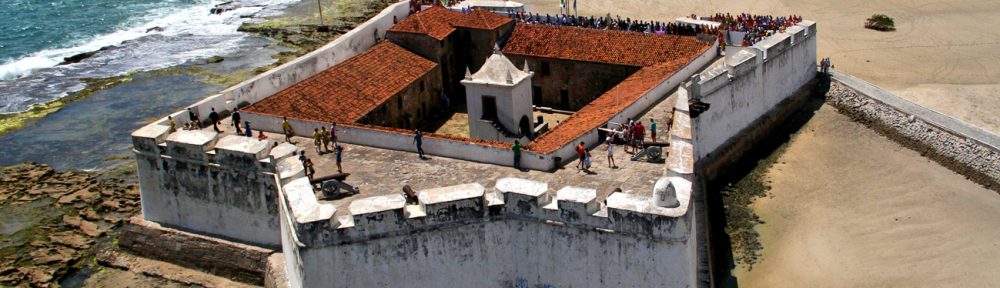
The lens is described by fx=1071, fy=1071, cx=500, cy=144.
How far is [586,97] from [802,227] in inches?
389

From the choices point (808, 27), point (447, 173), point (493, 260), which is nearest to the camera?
point (493, 260)

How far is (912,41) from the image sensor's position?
1655 inches

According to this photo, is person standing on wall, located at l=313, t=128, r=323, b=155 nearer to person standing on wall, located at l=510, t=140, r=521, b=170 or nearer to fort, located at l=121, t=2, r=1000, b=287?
fort, located at l=121, t=2, r=1000, b=287

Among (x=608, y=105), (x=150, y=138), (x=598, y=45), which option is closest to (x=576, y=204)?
(x=608, y=105)

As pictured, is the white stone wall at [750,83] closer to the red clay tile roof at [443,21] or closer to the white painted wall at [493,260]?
the red clay tile roof at [443,21]

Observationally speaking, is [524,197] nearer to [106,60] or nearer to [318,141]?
[318,141]

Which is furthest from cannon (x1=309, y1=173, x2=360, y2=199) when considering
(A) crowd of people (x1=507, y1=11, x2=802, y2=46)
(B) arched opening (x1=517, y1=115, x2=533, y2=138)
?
(A) crowd of people (x1=507, y1=11, x2=802, y2=46)

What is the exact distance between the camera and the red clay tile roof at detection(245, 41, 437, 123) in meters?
28.5

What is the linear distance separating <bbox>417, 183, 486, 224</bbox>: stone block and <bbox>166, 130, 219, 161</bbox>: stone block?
21.5 ft

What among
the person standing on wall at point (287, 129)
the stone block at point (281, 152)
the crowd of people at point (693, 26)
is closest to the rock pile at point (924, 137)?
the crowd of people at point (693, 26)

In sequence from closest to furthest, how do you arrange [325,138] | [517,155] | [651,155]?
[651,155] → [517,155] → [325,138]

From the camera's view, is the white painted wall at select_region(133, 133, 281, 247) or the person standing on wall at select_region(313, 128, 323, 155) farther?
the person standing on wall at select_region(313, 128, 323, 155)

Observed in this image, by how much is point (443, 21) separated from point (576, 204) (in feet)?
59.1

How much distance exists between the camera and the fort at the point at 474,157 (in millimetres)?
19500
